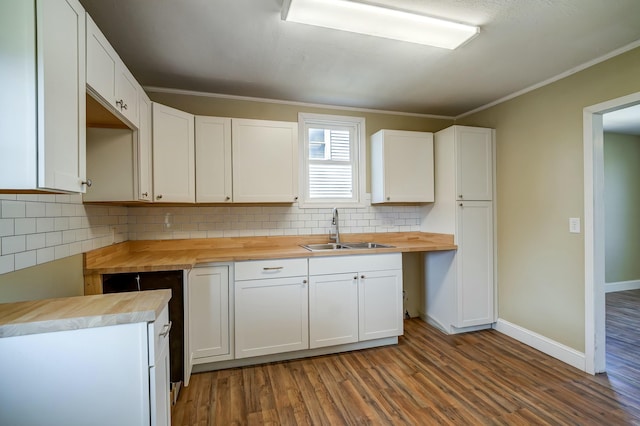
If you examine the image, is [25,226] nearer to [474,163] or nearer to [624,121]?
[474,163]

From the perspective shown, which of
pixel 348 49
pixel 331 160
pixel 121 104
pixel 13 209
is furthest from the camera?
pixel 331 160

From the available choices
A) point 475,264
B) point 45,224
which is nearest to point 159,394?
point 45,224

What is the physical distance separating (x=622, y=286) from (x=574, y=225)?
11.5 feet

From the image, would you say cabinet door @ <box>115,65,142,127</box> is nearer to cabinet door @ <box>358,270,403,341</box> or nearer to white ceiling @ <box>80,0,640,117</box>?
white ceiling @ <box>80,0,640,117</box>

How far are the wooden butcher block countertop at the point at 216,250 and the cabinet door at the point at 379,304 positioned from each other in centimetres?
24

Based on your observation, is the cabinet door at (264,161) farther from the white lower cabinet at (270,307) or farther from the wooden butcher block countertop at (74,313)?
the wooden butcher block countertop at (74,313)

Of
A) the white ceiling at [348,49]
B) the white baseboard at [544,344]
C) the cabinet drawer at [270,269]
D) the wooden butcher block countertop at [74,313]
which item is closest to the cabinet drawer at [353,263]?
the cabinet drawer at [270,269]

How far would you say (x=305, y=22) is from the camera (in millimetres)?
1712

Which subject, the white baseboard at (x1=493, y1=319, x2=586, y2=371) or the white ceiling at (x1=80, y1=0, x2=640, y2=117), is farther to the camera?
the white baseboard at (x1=493, y1=319, x2=586, y2=371)

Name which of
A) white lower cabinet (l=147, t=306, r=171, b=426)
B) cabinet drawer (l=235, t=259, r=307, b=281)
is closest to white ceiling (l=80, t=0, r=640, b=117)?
cabinet drawer (l=235, t=259, r=307, b=281)

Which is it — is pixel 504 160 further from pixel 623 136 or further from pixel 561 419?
pixel 623 136

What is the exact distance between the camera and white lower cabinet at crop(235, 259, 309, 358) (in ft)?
7.86

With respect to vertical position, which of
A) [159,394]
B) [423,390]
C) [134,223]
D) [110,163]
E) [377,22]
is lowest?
[423,390]

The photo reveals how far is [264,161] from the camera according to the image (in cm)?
276
